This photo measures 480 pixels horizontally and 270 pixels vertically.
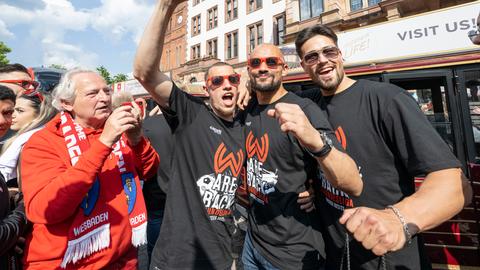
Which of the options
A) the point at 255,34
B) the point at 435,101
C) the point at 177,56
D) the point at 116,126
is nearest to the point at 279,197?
the point at 116,126

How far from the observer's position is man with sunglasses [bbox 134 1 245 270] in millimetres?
1868

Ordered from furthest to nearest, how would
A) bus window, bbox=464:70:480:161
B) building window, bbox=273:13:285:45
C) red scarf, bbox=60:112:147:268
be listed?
1. building window, bbox=273:13:285:45
2. bus window, bbox=464:70:480:161
3. red scarf, bbox=60:112:147:268

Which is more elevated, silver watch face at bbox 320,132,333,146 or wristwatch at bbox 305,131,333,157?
silver watch face at bbox 320,132,333,146

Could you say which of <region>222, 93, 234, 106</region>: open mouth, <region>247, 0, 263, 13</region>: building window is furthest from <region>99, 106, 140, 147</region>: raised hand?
<region>247, 0, 263, 13</region>: building window

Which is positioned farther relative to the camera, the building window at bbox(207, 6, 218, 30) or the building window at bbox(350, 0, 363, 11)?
the building window at bbox(207, 6, 218, 30)

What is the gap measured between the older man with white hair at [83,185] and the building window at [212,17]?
33532 mm

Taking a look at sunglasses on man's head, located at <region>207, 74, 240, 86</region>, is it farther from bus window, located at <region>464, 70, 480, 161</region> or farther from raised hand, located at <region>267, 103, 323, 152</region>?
bus window, located at <region>464, 70, 480, 161</region>

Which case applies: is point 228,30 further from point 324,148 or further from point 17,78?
point 324,148

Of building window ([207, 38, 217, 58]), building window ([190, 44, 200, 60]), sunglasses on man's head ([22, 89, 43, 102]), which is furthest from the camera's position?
building window ([190, 44, 200, 60])

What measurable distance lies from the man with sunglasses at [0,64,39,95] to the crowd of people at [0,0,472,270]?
1.26 metres

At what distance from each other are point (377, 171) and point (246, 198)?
47.1 inches

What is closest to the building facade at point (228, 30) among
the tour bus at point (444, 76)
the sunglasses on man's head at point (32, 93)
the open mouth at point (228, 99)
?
the tour bus at point (444, 76)

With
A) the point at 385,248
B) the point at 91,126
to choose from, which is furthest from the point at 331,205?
the point at 91,126

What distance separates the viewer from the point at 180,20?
3669 centimetres
